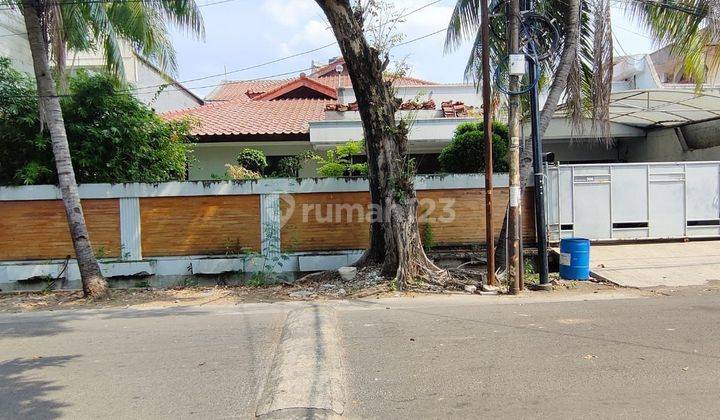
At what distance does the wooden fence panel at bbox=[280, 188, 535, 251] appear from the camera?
11.4 metres

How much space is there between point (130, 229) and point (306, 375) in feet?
25.6

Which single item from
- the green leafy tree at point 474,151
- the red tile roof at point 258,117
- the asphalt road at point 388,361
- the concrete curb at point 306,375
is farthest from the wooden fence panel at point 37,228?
the green leafy tree at point 474,151

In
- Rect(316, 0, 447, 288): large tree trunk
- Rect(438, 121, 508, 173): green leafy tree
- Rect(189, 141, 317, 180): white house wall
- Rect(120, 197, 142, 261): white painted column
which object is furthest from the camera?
Rect(189, 141, 317, 180): white house wall

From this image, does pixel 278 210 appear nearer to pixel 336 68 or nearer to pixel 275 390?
pixel 275 390

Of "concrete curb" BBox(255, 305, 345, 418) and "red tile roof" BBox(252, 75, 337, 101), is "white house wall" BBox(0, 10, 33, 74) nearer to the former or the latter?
"red tile roof" BBox(252, 75, 337, 101)

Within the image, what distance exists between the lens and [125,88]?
11625 mm

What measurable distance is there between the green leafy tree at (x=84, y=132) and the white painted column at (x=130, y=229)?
2.20 feet

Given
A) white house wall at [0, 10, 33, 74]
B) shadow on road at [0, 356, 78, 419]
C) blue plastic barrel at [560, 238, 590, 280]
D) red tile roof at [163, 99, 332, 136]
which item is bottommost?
shadow on road at [0, 356, 78, 419]

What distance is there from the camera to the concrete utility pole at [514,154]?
8.78m

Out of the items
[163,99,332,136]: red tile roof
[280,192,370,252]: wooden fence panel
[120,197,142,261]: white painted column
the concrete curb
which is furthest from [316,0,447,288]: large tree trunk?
[163,99,332,136]: red tile roof

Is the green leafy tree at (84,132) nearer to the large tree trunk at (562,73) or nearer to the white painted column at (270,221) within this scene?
the white painted column at (270,221)

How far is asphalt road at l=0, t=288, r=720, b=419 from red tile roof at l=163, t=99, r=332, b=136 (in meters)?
7.82

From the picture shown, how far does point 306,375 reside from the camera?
4.88 metres

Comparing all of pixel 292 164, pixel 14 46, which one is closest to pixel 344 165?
pixel 292 164
